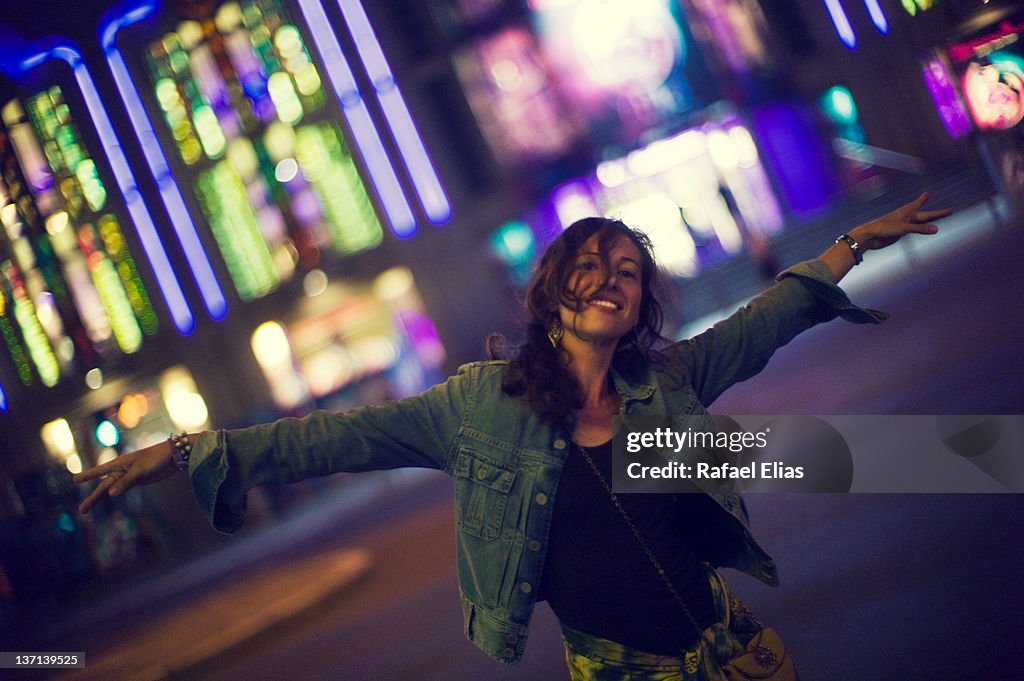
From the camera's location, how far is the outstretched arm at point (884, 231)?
2080mm

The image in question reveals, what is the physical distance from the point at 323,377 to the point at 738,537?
1642 cm

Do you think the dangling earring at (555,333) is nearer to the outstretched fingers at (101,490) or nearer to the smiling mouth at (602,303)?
the smiling mouth at (602,303)

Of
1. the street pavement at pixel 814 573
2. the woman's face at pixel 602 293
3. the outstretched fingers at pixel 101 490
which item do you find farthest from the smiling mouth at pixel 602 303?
the street pavement at pixel 814 573

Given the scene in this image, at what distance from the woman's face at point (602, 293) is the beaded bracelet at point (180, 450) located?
95cm

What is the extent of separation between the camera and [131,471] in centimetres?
178

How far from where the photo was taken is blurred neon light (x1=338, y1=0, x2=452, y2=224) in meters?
16.7

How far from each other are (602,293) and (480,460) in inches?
19.5

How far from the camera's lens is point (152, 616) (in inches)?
324

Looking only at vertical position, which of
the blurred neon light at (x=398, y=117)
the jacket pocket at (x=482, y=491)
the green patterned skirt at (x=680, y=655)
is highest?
the blurred neon light at (x=398, y=117)

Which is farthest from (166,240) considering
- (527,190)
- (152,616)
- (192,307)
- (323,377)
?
(152,616)

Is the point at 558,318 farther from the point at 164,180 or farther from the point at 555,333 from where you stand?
the point at 164,180

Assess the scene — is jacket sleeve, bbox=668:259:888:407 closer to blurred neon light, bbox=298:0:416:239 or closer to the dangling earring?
the dangling earring

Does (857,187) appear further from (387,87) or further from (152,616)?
(152,616)

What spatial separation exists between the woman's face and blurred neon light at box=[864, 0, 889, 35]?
60.0 feet
